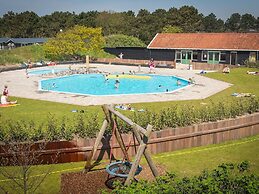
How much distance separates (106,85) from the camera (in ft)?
119

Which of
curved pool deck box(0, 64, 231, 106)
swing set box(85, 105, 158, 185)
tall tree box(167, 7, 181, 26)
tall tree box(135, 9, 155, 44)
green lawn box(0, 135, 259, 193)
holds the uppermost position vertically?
tall tree box(167, 7, 181, 26)

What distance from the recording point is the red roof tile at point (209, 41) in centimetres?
4738

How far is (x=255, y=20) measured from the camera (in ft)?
522

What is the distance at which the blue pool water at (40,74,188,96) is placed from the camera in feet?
107

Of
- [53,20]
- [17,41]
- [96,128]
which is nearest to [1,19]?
[53,20]

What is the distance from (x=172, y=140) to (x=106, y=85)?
23947 millimetres

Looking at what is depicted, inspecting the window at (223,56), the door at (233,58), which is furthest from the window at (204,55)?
the door at (233,58)

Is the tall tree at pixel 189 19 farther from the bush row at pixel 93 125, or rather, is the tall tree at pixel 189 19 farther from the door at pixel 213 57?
the bush row at pixel 93 125

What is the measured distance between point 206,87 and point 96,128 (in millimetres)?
19840

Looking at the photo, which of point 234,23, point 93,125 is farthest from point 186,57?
point 234,23

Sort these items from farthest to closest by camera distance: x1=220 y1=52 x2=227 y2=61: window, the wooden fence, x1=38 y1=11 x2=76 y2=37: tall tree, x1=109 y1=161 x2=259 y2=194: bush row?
x1=38 y1=11 x2=76 y2=37: tall tree, x1=220 y1=52 x2=227 y2=61: window, the wooden fence, x1=109 y1=161 x2=259 y2=194: bush row

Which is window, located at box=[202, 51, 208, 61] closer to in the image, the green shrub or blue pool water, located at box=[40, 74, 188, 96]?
the green shrub

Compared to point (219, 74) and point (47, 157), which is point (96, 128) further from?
point (219, 74)

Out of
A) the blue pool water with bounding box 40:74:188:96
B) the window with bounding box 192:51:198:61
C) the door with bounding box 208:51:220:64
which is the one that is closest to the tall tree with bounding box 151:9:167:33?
the window with bounding box 192:51:198:61
